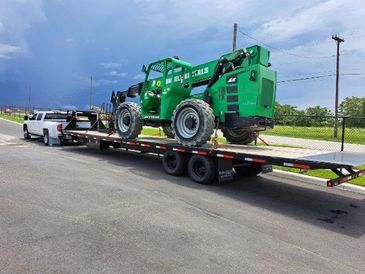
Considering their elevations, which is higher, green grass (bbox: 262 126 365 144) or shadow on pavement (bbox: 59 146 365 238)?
green grass (bbox: 262 126 365 144)

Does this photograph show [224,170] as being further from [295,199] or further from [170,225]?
[170,225]

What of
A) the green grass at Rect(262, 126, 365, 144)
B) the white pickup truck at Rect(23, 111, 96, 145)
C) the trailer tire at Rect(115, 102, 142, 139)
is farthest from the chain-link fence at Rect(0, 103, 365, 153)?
the trailer tire at Rect(115, 102, 142, 139)

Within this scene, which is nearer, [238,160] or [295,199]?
[295,199]

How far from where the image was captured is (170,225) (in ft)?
18.2

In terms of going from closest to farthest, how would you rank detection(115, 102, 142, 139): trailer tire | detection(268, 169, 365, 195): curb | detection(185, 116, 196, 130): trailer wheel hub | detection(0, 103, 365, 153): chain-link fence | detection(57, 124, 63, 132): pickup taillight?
detection(268, 169, 365, 195): curb, detection(185, 116, 196, 130): trailer wheel hub, detection(115, 102, 142, 139): trailer tire, detection(57, 124, 63, 132): pickup taillight, detection(0, 103, 365, 153): chain-link fence

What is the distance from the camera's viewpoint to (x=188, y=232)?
5.30 metres

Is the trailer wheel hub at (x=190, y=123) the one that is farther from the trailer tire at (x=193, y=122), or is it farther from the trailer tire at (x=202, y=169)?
the trailer tire at (x=202, y=169)

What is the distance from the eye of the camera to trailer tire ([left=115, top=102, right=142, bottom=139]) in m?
11.7

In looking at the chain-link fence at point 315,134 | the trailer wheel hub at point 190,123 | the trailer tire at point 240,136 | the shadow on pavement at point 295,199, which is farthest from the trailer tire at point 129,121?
the chain-link fence at point 315,134

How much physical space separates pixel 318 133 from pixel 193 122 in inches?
615

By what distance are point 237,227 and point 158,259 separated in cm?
175

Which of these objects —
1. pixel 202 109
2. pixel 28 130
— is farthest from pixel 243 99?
pixel 28 130

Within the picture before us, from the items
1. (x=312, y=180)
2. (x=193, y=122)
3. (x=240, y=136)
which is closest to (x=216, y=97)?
(x=193, y=122)

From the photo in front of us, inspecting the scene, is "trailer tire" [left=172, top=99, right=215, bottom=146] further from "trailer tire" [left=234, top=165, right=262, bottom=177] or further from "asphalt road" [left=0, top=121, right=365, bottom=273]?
"trailer tire" [left=234, top=165, right=262, bottom=177]
